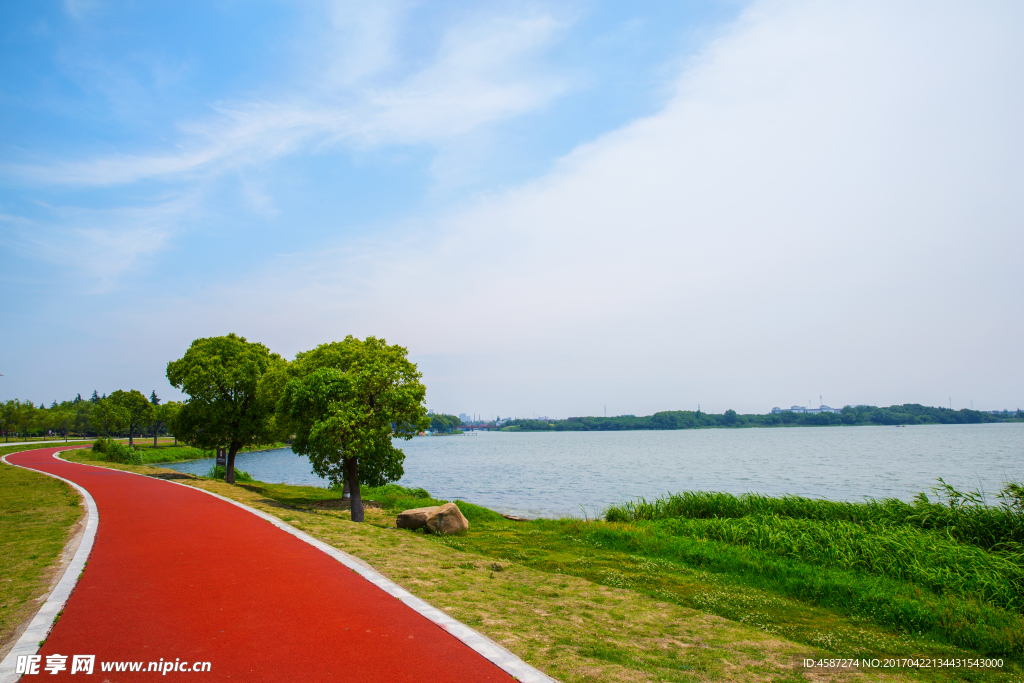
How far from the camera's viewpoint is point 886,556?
14.1 m

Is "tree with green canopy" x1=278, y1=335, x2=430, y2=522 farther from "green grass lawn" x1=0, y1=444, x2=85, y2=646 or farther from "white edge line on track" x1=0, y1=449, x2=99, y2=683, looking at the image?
"white edge line on track" x1=0, y1=449, x2=99, y2=683

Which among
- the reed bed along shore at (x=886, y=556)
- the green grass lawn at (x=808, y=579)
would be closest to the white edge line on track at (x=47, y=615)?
the green grass lawn at (x=808, y=579)

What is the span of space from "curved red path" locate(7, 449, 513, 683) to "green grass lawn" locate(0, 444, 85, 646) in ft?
2.10

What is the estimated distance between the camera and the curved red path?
6414mm

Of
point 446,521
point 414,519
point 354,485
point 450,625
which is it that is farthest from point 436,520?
point 450,625

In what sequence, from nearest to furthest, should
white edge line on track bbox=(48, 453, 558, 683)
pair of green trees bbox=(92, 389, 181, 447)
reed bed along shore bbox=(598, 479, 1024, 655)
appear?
1. white edge line on track bbox=(48, 453, 558, 683)
2. reed bed along shore bbox=(598, 479, 1024, 655)
3. pair of green trees bbox=(92, 389, 181, 447)

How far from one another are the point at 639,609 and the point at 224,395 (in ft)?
114

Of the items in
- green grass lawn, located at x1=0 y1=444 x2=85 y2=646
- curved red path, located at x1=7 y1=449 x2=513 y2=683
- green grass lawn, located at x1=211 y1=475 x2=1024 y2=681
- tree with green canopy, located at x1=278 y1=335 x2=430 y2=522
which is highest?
tree with green canopy, located at x1=278 y1=335 x2=430 y2=522

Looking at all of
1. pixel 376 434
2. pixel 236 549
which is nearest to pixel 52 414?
pixel 376 434

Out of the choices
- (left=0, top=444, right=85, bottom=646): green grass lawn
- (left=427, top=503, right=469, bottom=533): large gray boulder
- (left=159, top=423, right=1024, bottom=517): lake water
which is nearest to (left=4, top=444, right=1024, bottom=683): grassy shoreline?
(left=427, top=503, right=469, bottom=533): large gray boulder

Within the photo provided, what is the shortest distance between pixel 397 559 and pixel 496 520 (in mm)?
13271

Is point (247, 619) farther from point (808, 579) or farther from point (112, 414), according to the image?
point (112, 414)

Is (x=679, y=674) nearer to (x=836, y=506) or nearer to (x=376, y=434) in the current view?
(x=376, y=434)

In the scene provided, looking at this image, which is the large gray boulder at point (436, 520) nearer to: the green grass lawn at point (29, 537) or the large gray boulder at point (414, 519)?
the large gray boulder at point (414, 519)
